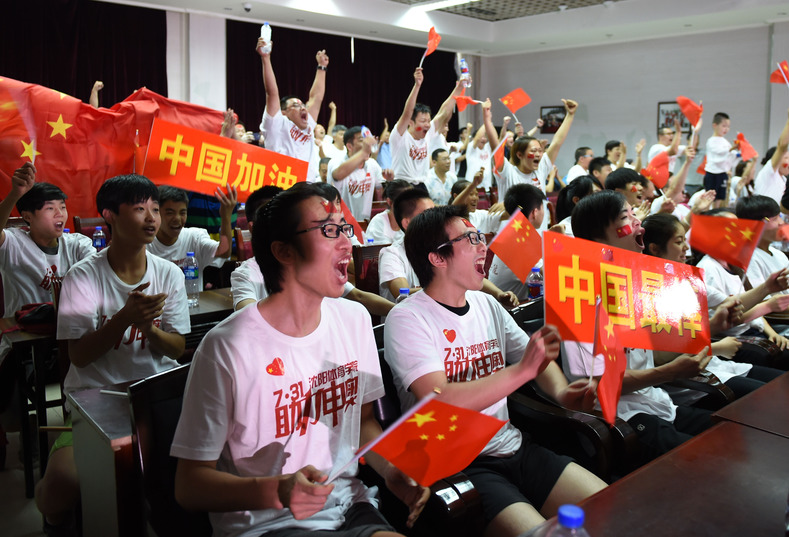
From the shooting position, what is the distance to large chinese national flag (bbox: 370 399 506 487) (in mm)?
1071

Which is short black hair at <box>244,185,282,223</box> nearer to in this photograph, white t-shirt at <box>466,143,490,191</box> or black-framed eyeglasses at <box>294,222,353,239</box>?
black-framed eyeglasses at <box>294,222,353,239</box>

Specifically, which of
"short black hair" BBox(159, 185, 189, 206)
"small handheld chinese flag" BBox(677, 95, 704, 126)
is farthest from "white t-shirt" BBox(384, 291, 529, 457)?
"small handheld chinese flag" BBox(677, 95, 704, 126)

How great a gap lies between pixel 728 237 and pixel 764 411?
46.1 inches

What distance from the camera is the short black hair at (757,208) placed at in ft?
11.2

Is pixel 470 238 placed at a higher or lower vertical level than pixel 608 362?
Answer: higher

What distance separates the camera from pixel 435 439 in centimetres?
115

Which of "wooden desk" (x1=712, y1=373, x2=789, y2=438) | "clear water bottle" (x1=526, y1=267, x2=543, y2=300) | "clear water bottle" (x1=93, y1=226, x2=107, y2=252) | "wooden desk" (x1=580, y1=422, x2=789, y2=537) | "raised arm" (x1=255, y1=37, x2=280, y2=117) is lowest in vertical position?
"wooden desk" (x1=580, y1=422, x2=789, y2=537)

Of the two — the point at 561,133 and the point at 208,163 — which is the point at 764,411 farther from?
the point at 561,133

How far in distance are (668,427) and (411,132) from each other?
475 cm

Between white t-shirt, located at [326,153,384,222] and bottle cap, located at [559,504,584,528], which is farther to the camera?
white t-shirt, located at [326,153,384,222]

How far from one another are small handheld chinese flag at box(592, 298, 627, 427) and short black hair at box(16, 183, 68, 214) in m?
2.63

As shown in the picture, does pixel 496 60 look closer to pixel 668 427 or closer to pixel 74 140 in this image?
pixel 74 140

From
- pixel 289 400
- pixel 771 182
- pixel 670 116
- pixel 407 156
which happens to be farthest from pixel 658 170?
pixel 670 116

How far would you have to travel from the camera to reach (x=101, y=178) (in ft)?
Answer: 15.9
